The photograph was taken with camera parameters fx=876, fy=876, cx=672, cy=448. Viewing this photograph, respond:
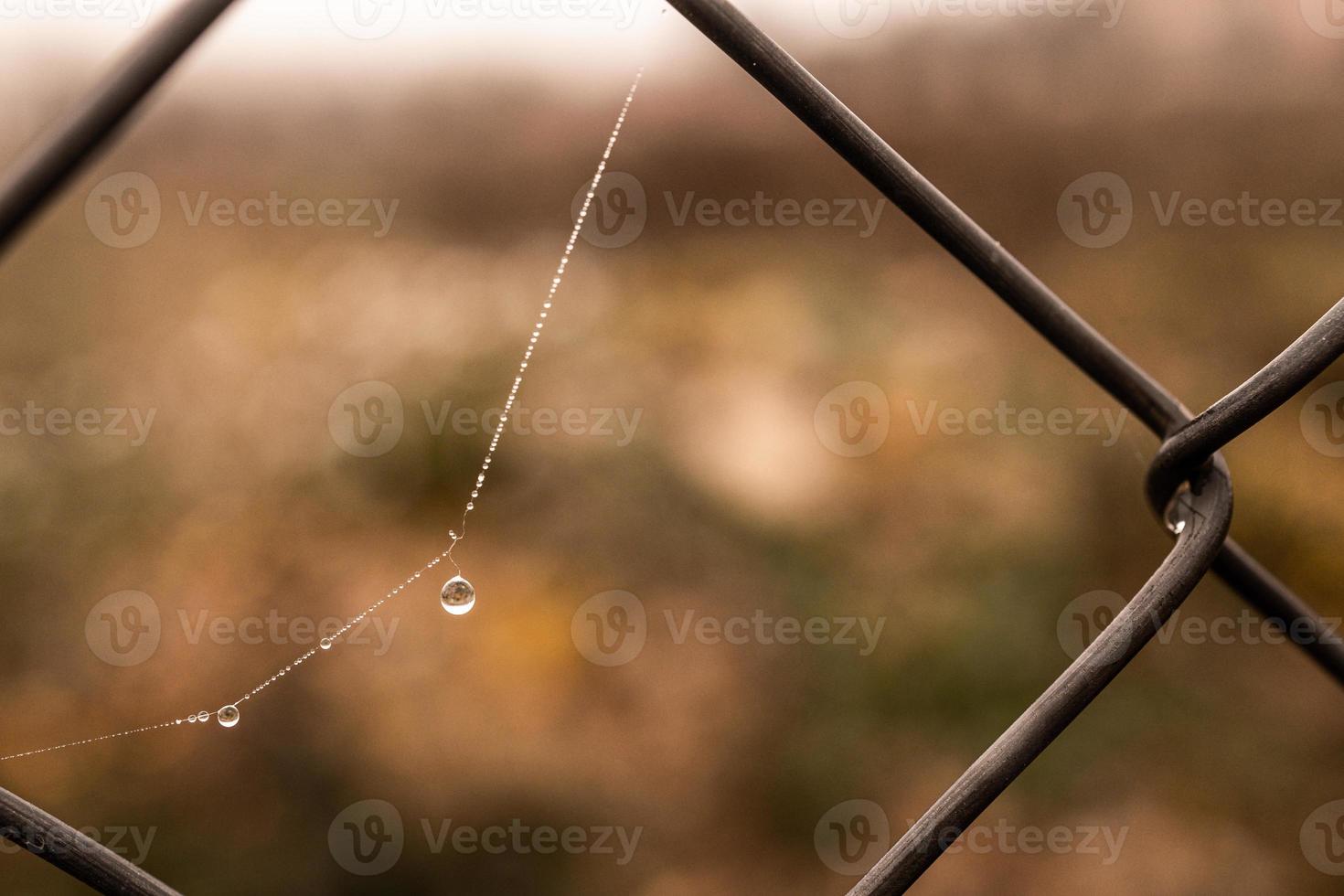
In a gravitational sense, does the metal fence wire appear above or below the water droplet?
above

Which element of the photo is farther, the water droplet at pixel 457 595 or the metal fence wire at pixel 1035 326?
the water droplet at pixel 457 595

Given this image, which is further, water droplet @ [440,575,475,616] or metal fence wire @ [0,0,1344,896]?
water droplet @ [440,575,475,616]

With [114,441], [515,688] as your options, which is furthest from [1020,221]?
[114,441]

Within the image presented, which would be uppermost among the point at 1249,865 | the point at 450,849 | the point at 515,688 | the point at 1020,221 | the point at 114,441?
the point at 1020,221

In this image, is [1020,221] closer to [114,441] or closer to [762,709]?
[762,709]

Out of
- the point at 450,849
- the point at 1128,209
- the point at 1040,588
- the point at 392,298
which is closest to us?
the point at 450,849

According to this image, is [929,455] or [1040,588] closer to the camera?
[1040,588]

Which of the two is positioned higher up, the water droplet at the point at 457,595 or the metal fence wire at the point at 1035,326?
the metal fence wire at the point at 1035,326

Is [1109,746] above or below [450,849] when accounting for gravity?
above
